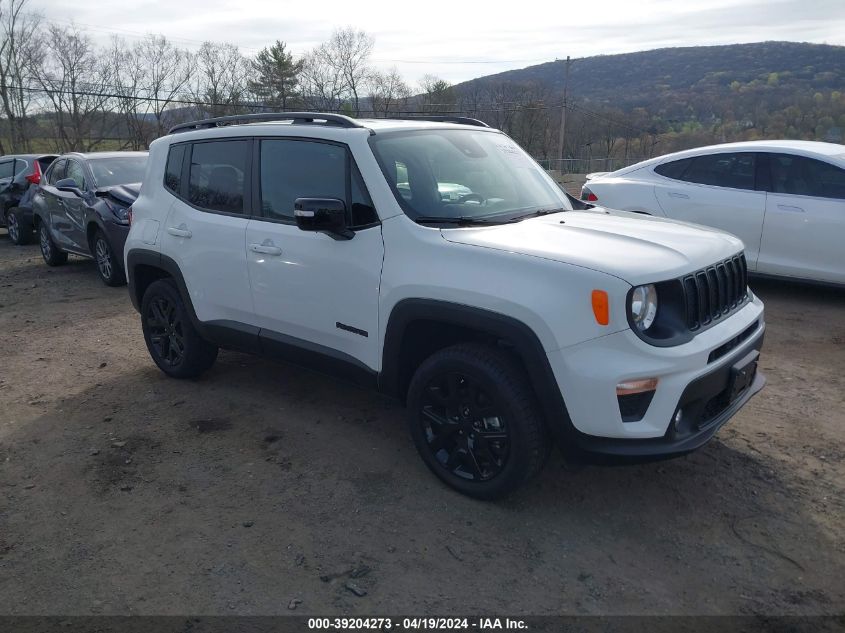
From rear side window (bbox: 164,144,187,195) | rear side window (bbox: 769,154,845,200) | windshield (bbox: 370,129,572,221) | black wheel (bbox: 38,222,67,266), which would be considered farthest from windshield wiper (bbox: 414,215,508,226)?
black wheel (bbox: 38,222,67,266)

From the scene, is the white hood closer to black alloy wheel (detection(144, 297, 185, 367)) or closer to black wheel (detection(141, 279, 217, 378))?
black wheel (detection(141, 279, 217, 378))

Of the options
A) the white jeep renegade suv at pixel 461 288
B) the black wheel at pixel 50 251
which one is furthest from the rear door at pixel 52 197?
the white jeep renegade suv at pixel 461 288

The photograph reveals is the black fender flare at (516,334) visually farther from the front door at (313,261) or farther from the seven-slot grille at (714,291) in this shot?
the seven-slot grille at (714,291)

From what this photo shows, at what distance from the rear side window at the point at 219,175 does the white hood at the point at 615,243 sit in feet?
5.61

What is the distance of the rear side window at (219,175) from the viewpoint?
4.40 m

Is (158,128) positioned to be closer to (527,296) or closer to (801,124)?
(801,124)

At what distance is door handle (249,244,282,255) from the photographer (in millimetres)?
4039

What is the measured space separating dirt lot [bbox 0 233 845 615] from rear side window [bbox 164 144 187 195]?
154 cm

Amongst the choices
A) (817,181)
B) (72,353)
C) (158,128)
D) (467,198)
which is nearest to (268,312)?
(467,198)

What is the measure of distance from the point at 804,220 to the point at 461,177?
15.1 feet

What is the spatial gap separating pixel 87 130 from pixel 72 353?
153ft

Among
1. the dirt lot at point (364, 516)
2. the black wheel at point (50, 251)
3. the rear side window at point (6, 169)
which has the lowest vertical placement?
the dirt lot at point (364, 516)

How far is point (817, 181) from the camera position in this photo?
6.82 m

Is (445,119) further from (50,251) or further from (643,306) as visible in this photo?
(50,251)
